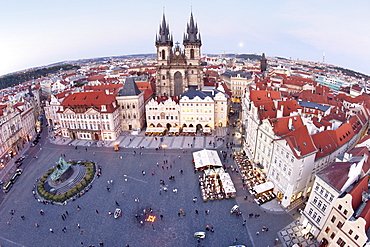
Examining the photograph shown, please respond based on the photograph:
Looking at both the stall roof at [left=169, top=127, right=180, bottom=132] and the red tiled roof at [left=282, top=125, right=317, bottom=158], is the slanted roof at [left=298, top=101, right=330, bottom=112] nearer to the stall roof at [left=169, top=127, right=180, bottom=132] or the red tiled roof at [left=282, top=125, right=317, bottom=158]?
the red tiled roof at [left=282, top=125, right=317, bottom=158]

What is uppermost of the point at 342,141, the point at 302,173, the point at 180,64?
the point at 180,64

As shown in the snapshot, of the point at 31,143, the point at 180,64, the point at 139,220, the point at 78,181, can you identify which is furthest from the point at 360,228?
the point at 31,143

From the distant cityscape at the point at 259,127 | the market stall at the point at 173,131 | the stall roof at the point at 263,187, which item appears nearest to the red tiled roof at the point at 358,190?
the distant cityscape at the point at 259,127

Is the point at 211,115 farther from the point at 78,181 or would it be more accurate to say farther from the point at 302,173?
the point at 78,181

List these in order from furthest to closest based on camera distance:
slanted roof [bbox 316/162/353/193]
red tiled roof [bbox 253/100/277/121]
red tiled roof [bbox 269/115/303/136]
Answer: red tiled roof [bbox 253/100/277/121] < red tiled roof [bbox 269/115/303/136] < slanted roof [bbox 316/162/353/193]

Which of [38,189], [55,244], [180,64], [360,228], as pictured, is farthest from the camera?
[180,64]

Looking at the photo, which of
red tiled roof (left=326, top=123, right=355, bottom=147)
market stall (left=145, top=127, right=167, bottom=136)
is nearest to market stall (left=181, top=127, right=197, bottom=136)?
market stall (left=145, top=127, right=167, bottom=136)

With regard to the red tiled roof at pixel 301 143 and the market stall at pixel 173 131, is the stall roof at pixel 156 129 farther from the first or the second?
the red tiled roof at pixel 301 143

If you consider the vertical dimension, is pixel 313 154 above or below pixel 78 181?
above
